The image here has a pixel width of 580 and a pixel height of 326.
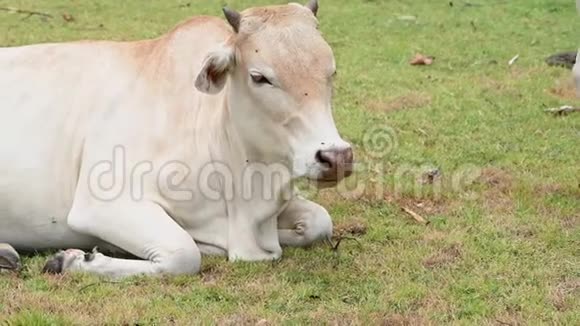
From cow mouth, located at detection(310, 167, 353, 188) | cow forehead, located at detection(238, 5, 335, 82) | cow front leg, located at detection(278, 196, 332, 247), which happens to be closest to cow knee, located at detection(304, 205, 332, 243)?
cow front leg, located at detection(278, 196, 332, 247)

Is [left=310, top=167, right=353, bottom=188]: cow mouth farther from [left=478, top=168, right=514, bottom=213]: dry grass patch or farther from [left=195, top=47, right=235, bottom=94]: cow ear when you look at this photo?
[left=478, top=168, right=514, bottom=213]: dry grass patch

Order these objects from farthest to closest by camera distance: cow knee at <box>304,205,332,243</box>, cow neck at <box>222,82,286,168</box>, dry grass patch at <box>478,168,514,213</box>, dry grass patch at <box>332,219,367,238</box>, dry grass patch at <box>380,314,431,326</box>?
dry grass patch at <box>478,168,514,213</box> → dry grass patch at <box>332,219,367,238</box> → cow knee at <box>304,205,332,243</box> → cow neck at <box>222,82,286,168</box> → dry grass patch at <box>380,314,431,326</box>

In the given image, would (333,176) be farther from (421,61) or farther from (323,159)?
(421,61)

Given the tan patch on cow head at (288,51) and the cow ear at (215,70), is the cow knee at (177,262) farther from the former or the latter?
the tan patch on cow head at (288,51)

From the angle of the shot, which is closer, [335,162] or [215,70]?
[335,162]

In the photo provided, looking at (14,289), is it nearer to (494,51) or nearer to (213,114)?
(213,114)

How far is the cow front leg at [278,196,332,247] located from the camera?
5.07 metres

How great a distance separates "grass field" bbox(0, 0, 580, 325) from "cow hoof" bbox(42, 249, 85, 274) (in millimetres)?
77

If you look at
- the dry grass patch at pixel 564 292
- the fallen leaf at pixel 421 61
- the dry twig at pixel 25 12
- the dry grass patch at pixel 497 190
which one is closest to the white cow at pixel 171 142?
the dry grass patch at pixel 564 292

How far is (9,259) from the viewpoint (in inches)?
180

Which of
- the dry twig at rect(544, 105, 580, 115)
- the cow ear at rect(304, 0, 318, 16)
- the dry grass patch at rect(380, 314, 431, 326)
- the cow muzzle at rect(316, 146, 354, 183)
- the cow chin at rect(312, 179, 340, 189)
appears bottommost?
the dry twig at rect(544, 105, 580, 115)

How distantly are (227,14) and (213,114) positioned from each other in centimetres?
59

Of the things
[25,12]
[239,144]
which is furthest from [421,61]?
[239,144]

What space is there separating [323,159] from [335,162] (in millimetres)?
60
